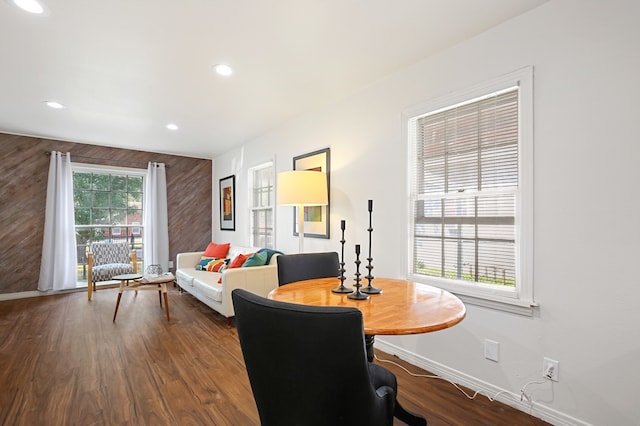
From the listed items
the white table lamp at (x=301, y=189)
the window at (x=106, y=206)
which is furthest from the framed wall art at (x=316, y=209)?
the window at (x=106, y=206)

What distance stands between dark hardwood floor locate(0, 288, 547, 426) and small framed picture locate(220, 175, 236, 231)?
2118mm

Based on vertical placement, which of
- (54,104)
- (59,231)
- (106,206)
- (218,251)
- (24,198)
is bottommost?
(218,251)

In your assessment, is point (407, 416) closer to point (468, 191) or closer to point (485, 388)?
point (485, 388)

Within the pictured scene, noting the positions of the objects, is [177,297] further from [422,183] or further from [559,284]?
[559,284]

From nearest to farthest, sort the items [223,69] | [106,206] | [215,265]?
[223,69]
[215,265]
[106,206]

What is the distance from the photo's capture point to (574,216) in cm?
170

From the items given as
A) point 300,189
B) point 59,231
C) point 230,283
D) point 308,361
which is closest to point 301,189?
point 300,189

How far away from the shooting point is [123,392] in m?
2.11

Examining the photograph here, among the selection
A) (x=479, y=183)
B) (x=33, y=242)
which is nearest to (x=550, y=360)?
(x=479, y=183)

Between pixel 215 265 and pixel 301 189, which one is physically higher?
pixel 301 189

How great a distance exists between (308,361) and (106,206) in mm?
5684

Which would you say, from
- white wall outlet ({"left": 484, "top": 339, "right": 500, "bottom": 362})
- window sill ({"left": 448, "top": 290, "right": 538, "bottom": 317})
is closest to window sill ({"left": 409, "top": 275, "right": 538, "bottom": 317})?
window sill ({"left": 448, "top": 290, "right": 538, "bottom": 317})

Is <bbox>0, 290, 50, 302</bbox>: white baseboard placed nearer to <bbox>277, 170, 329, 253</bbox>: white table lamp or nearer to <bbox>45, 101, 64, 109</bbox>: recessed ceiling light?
<bbox>45, 101, 64, 109</bbox>: recessed ceiling light

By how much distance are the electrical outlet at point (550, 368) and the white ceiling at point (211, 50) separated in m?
2.05
